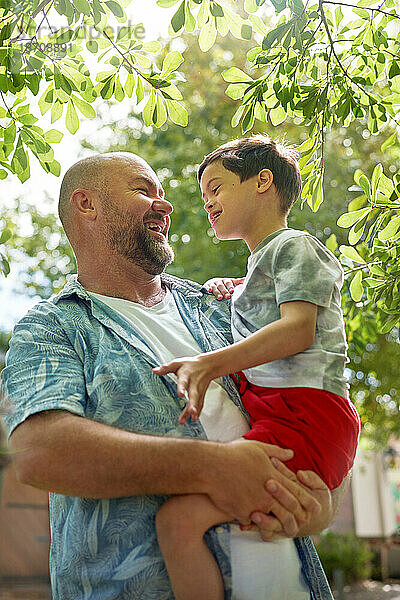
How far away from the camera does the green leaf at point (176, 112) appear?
80 cm

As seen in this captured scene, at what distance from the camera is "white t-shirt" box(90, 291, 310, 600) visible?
0.50 meters

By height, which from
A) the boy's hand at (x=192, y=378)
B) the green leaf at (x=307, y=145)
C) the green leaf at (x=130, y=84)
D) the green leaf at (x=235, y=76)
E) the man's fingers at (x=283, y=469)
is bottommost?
the man's fingers at (x=283, y=469)

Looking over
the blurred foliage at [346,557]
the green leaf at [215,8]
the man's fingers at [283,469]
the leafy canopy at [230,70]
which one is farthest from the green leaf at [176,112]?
the blurred foliage at [346,557]

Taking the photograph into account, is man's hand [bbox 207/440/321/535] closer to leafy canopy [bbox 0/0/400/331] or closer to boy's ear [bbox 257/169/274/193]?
boy's ear [bbox 257/169/274/193]

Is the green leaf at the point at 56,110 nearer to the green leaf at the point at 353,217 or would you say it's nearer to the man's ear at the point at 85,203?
the man's ear at the point at 85,203

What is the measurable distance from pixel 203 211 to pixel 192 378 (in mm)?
982

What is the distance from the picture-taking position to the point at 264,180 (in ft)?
2.06

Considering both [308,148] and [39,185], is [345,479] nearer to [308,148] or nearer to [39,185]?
[308,148]

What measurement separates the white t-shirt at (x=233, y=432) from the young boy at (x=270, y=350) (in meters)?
0.02

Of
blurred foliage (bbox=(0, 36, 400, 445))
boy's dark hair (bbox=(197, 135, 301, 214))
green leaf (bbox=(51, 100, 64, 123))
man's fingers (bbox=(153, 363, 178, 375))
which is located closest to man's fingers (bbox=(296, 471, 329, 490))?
man's fingers (bbox=(153, 363, 178, 375))

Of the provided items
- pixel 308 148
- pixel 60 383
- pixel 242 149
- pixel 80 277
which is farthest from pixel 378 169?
pixel 60 383

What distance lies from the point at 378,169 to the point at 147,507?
55cm

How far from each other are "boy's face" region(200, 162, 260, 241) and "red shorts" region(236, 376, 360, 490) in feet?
0.47

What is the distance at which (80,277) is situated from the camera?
702mm
